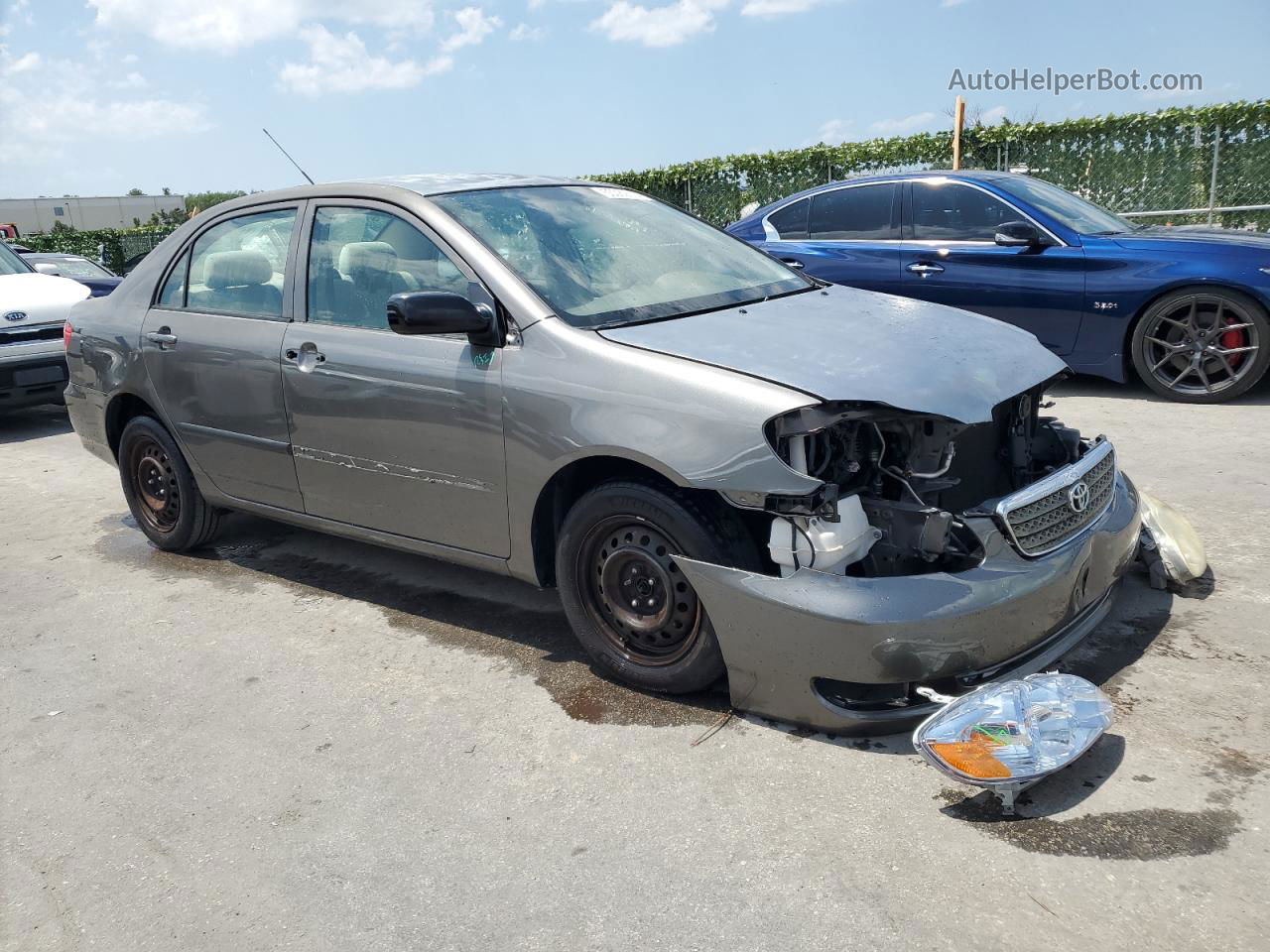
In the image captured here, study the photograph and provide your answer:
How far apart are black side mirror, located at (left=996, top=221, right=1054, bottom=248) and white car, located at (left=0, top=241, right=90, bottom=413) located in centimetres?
708

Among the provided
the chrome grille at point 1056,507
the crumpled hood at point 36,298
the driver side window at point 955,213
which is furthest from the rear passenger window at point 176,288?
the driver side window at point 955,213

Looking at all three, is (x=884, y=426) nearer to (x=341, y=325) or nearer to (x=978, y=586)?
(x=978, y=586)

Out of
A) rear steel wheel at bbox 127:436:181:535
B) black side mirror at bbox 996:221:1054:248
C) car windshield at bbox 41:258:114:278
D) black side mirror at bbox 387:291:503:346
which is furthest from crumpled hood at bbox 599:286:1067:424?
car windshield at bbox 41:258:114:278

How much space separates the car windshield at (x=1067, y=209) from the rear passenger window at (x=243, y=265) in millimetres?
5347

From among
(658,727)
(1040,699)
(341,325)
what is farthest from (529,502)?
(1040,699)

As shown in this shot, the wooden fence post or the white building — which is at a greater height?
the white building

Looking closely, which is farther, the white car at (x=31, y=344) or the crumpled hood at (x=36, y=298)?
the crumpled hood at (x=36, y=298)

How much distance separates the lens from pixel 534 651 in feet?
13.1

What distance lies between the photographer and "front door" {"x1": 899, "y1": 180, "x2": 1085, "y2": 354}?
732 cm

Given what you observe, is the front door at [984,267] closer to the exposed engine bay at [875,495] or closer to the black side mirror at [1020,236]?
the black side mirror at [1020,236]

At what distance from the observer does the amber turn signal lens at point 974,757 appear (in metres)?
2.69

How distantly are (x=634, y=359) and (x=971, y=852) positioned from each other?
5.49 feet

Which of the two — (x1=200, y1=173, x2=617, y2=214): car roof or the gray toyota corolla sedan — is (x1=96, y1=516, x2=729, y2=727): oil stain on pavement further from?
(x1=200, y1=173, x2=617, y2=214): car roof

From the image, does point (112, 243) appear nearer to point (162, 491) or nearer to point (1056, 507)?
point (162, 491)
